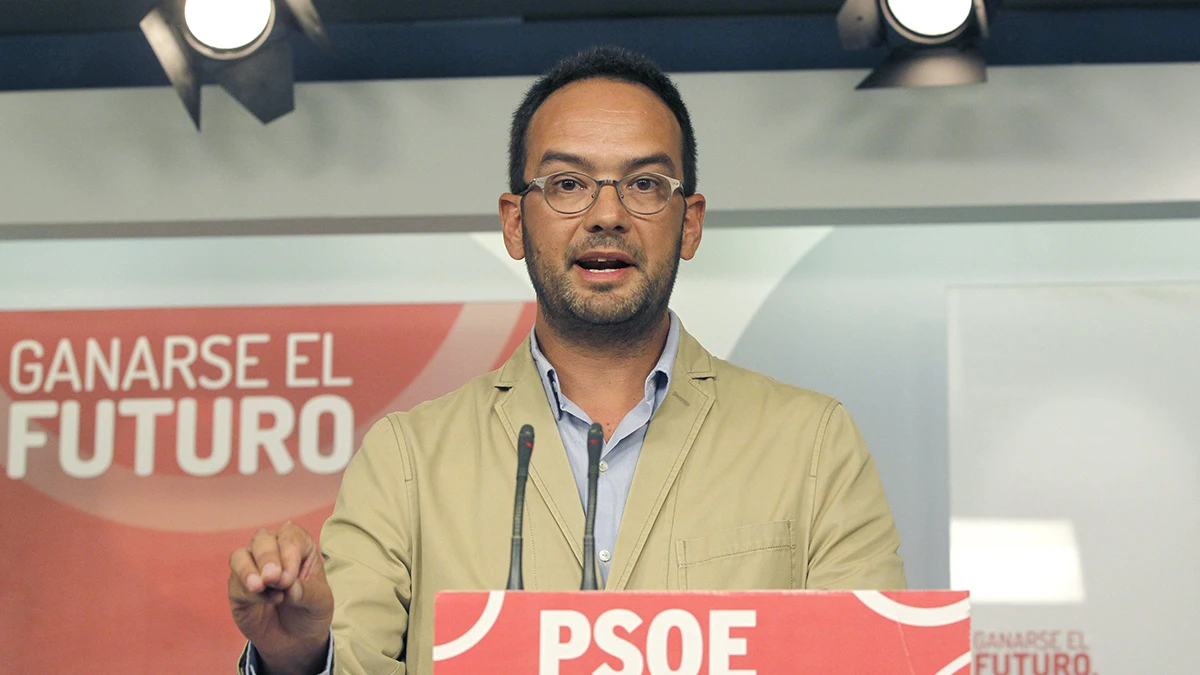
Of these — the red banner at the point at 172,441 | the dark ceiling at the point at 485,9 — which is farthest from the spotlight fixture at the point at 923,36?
the red banner at the point at 172,441

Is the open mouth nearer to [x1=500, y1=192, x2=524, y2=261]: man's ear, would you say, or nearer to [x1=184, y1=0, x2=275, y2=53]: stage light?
[x1=500, y1=192, x2=524, y2=261]: man's ear

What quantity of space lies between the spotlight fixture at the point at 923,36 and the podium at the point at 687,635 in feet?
6.88

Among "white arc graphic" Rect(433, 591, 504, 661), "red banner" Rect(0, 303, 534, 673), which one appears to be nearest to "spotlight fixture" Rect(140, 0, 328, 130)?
"red banner" Rect(0, 303, 534, 673)

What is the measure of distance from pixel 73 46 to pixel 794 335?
87.8 inches

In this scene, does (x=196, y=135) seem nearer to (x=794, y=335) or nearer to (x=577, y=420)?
(x=794, y=335)

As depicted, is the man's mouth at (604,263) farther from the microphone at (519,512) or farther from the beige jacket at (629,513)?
the microphone at (519,512)

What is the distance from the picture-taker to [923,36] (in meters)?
3.09

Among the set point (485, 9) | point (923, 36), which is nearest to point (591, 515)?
point (923, 36)

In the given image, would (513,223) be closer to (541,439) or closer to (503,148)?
(541,439)

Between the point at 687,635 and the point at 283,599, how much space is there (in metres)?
0.42

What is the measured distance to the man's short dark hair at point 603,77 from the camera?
204 cm

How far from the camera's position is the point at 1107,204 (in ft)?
11.6

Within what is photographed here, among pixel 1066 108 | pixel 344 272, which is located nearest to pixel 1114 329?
pixel 1066 108

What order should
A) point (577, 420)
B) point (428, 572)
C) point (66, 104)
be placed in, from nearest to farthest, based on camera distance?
point (428, 572)
point (577, 420)
point (66, 104)
